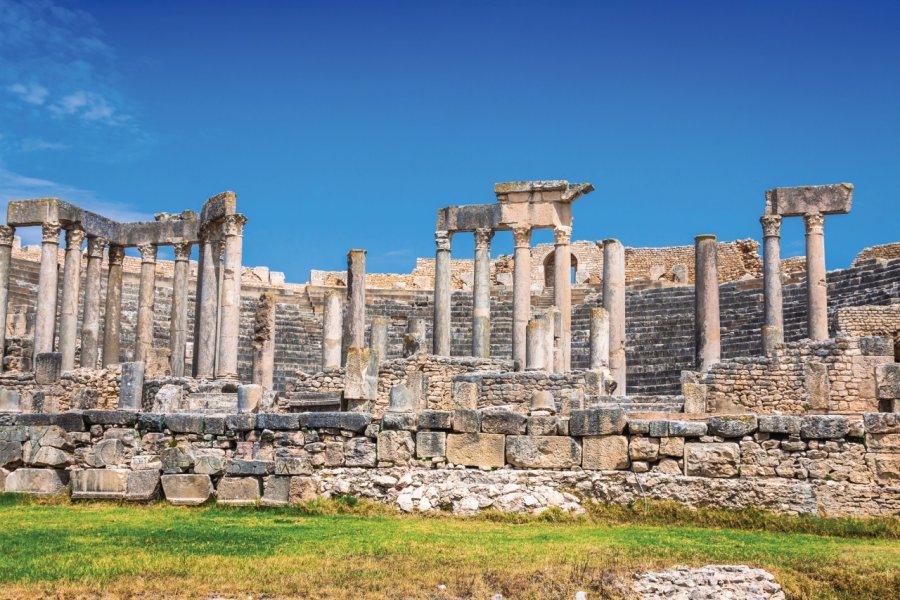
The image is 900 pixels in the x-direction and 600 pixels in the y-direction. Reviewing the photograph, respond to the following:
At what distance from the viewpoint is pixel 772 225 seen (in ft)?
96.0

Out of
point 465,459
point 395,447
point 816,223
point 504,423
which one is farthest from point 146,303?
point 504,423

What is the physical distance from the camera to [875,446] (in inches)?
475

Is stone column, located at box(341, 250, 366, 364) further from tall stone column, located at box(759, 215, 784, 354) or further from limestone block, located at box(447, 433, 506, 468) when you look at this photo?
limestone block, located at box(447, 433, 506, 468)

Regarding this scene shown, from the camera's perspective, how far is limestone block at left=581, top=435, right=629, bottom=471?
13031mm

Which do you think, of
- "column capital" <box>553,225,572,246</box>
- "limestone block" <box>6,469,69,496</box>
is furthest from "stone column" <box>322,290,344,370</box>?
"limestone block" <box>6,469,69,496</box>

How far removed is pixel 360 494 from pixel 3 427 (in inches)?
223

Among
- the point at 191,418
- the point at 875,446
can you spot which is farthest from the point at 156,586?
the point at 875,446

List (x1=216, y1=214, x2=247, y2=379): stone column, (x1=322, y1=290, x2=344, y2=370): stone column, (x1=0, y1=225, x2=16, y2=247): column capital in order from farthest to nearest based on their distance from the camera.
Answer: (x1=0, y1=225, x2=16, y2=247): column capital, (x1=322, y1=290, x2=344, y2=370): stone column, (x1=216, y1=214, x2=247, y2=379): stone column

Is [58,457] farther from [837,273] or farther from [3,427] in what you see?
[837,273]

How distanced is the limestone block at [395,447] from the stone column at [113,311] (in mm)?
20998

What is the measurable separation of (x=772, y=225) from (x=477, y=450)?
60.1 ft

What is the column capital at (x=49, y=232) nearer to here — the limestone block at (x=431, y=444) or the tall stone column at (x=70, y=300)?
the tall stone column at (x=70, y=300)

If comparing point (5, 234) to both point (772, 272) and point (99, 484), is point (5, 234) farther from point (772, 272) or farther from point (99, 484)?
point (772, 272)

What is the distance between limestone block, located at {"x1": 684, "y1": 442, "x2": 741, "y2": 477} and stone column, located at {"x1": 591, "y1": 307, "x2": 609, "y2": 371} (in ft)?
44.8
